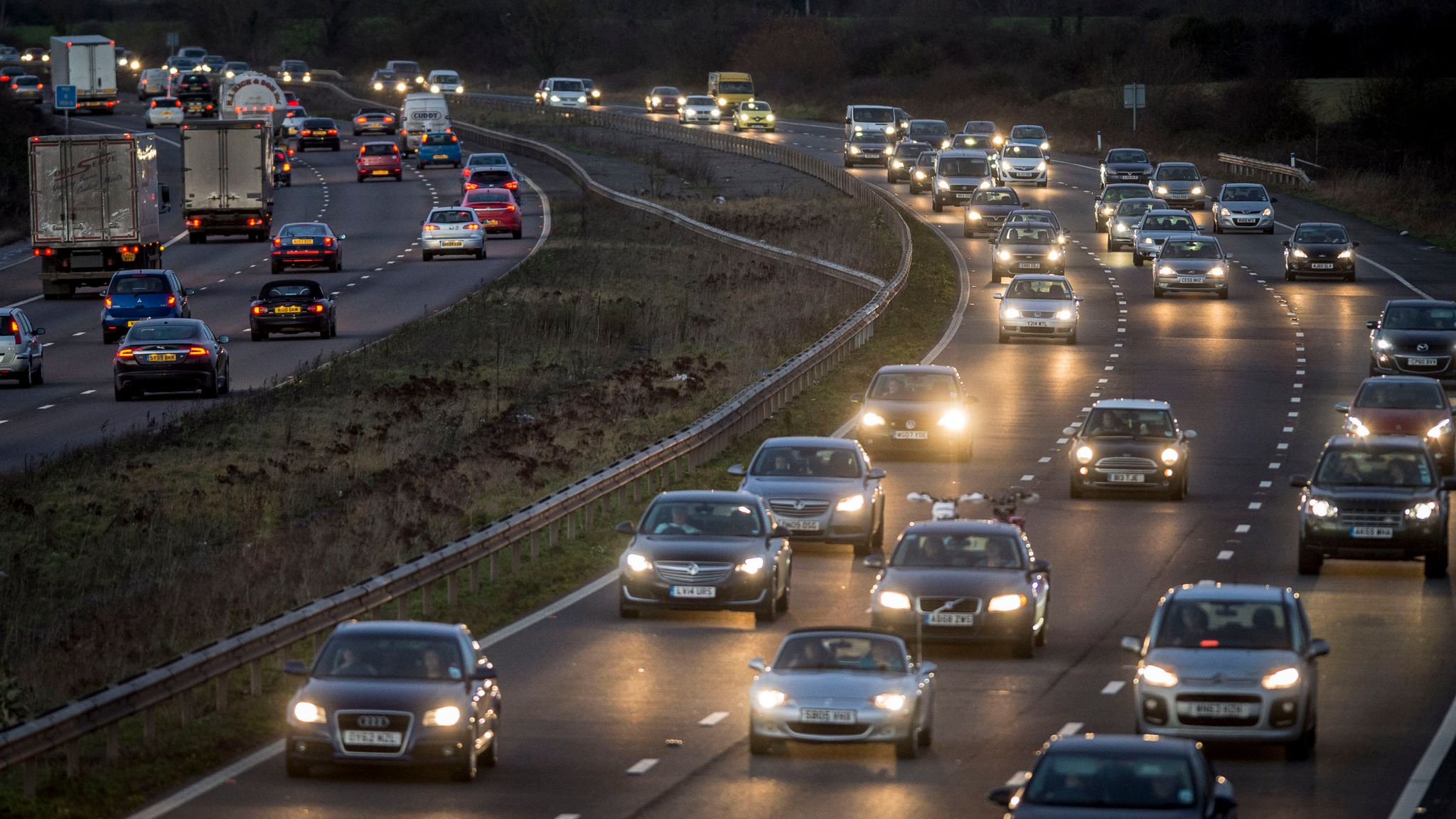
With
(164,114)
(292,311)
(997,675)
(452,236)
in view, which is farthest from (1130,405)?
(164,114)

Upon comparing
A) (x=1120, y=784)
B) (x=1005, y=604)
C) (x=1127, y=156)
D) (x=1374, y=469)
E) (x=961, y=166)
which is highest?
(x=1120, y=784)

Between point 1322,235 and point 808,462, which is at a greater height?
point 808,462

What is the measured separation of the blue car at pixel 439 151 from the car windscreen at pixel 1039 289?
171 ft

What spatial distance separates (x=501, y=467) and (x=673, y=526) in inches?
419

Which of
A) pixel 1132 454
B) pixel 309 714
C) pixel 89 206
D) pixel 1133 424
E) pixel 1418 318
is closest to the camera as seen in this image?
pixel 309 714

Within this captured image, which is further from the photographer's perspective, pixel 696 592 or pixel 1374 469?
pixel 1374 469

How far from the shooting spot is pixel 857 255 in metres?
68.4

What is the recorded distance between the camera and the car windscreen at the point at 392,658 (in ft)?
55.9

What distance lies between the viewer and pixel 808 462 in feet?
94.4

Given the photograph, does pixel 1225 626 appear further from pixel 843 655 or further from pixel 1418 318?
pixel 1418 318

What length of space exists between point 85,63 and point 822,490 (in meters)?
94.4

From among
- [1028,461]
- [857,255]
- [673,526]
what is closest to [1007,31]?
[857,255]

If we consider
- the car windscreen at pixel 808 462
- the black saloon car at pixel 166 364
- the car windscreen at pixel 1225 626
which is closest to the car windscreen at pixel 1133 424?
the car windscreen at pixel 808 462

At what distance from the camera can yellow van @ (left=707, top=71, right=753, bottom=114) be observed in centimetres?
11844
